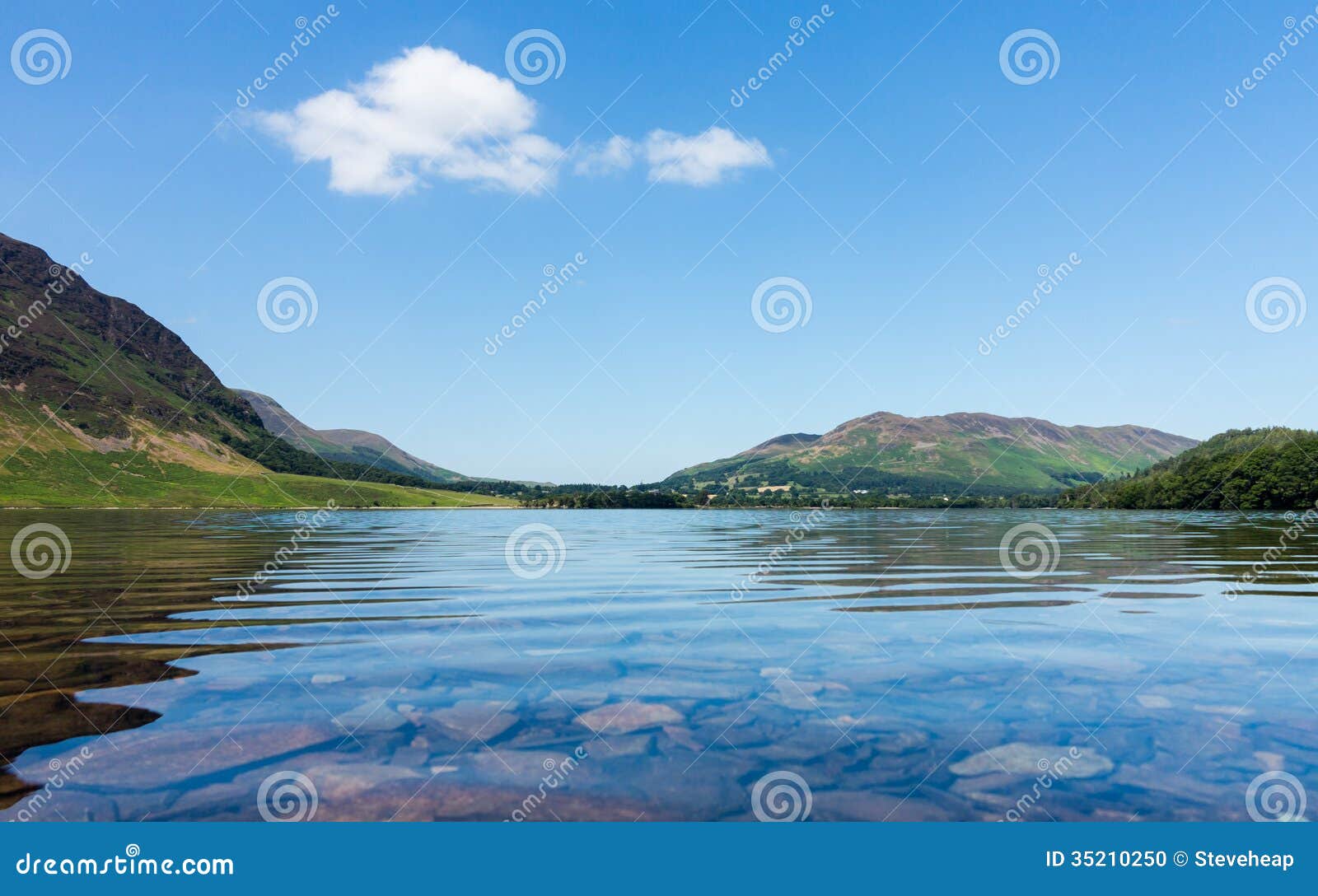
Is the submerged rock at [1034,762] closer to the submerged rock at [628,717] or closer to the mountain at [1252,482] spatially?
the submerged rock at [628,717]

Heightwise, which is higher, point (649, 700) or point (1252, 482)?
point (1252, 482)

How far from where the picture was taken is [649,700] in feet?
45.0

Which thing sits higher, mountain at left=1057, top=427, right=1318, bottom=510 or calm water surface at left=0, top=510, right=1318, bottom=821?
mountain at left=1057, top=427, right=1318, bottom=510

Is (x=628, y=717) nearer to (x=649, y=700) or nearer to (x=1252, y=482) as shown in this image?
(x=649, y=700)

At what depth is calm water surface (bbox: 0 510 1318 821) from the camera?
9.43 meters

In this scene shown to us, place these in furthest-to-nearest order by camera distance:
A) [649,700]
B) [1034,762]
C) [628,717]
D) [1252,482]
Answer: [1252,482], [649,700], [628,717], [1034,762]

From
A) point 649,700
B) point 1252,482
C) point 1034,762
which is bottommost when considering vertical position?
point 649,700

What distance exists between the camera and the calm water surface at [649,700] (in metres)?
9.43

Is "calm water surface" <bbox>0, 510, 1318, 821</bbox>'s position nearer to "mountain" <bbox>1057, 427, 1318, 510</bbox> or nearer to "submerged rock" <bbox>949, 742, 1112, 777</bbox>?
"submerged rock" <bbox>949, 742, 1112, 777</bbox>

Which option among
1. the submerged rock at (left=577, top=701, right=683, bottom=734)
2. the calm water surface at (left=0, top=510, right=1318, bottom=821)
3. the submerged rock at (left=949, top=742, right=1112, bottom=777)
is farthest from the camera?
the submerged rock at (left=577, top=701, right=683, bottom=734)

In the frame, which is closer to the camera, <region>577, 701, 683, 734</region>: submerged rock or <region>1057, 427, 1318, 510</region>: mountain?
<region>577, 701, 683, 734</region>: submerged rock

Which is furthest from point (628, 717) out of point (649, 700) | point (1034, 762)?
point (1034, 762)

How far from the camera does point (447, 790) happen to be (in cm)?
945

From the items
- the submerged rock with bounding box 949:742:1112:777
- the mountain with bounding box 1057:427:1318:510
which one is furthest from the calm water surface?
the mountain with bounding box 1057:427:1318:510
